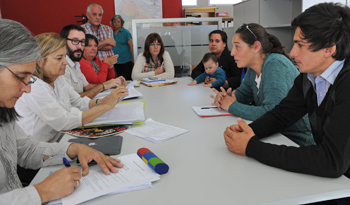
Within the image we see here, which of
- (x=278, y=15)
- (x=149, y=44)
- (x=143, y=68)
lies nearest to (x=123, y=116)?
(x=143, y=68)

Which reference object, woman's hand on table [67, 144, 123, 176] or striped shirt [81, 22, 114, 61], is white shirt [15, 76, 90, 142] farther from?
striped shirt [81, 22, 114, 61]

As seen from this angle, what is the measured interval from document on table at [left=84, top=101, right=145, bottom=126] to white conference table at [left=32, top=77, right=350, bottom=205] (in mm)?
147

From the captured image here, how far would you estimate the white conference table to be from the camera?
720 millimetres

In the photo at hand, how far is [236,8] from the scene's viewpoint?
466 centimetres

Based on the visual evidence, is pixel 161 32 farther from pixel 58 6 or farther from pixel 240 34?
pixel 58 6

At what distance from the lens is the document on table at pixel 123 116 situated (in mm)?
1370

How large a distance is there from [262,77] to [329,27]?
63 centimetres

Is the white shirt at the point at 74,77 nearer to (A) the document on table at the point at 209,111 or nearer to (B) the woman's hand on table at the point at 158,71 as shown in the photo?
(B) the woman's hand on table at the point at 158,71

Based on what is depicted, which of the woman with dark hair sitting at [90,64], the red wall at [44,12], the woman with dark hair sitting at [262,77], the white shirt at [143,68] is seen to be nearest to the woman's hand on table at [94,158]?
the woman with dark hair sitting at [262,77]

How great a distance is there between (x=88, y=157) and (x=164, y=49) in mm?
2797

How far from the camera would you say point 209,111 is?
5.21 feet

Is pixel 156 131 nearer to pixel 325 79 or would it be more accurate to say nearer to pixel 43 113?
pixel 43 113

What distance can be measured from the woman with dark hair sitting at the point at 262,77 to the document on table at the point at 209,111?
3 cm

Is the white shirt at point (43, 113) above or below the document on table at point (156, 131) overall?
above
